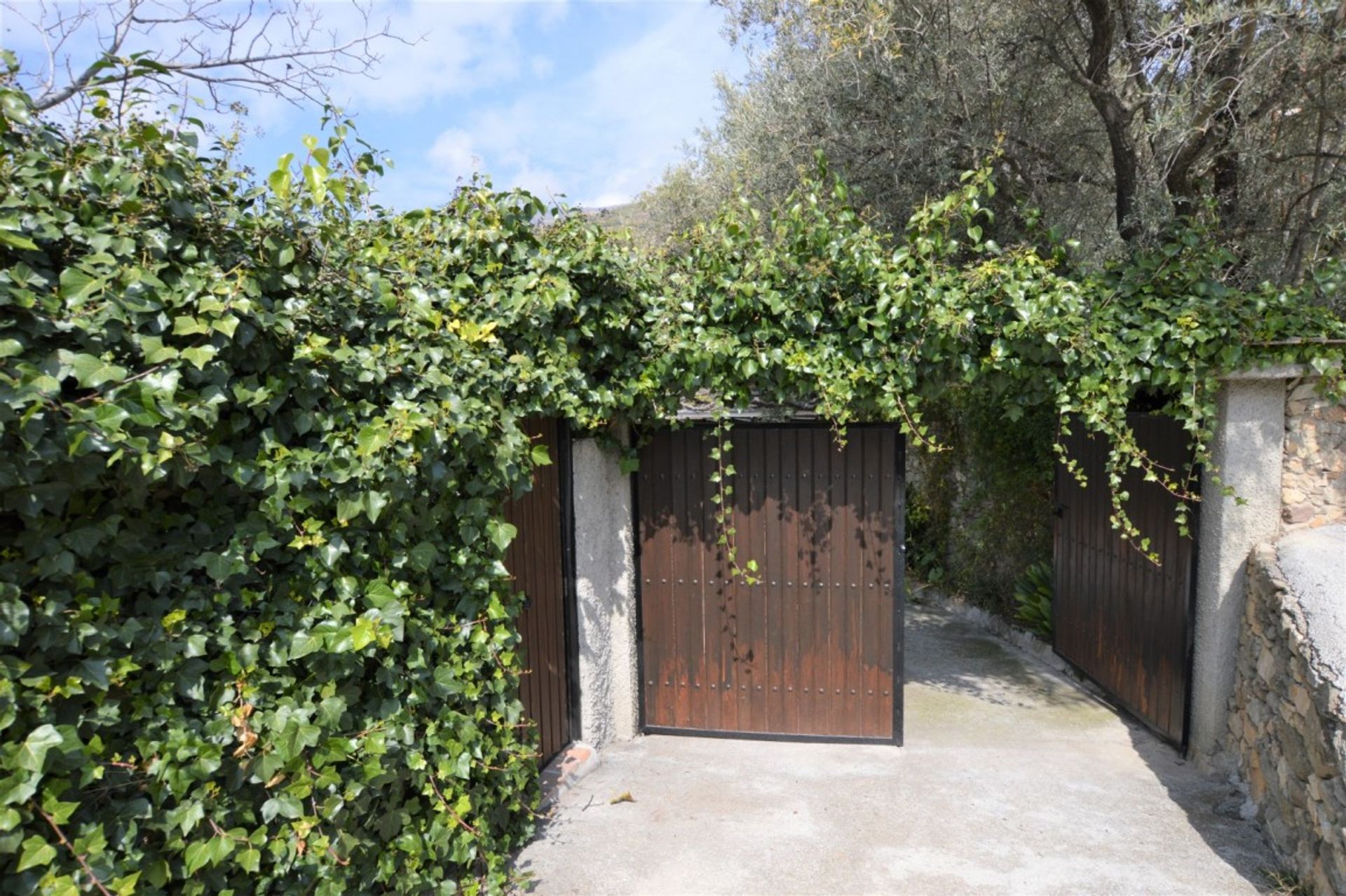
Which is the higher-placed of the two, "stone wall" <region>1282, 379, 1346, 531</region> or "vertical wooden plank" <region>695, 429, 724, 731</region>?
"stone wall" <region>1282, 379, 1346, 531</region>

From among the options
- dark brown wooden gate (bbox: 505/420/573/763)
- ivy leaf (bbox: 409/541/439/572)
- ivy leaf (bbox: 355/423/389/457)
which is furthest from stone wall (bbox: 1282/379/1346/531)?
ivy leaf (bbox: 355/423/389/457)

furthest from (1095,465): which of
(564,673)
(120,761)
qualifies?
(120,761)

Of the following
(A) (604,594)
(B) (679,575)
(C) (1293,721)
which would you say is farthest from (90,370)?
(C) (1293,721)

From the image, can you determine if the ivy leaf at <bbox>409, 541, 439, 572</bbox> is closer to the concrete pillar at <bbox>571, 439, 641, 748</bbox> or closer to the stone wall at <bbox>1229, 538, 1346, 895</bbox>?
the concrete pillar at <bbox>571, 439, 641, 748</bbox>

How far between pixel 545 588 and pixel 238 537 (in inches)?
93.5

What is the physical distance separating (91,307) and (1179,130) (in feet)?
17.2

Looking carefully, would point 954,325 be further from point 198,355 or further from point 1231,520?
point 198,355

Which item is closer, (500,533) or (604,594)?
(500,533)

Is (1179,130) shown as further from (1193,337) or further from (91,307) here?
(91,307)

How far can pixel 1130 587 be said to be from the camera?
518 centimetres

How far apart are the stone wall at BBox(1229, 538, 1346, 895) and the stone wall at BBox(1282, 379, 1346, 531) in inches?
5.2

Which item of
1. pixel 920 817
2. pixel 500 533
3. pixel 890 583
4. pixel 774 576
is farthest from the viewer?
pixel 774 576

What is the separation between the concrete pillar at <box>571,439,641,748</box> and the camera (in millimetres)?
4867

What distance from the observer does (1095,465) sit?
561 centimetres
